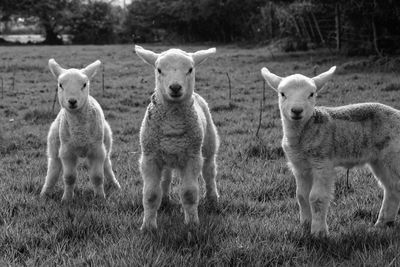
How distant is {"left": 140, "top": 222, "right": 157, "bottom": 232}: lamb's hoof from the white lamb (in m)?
1.40

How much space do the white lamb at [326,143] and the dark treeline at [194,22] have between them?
19.2 m

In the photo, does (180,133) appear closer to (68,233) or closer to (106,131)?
(68,233)

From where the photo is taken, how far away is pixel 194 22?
156 feet

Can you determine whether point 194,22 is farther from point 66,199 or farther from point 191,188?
point 191,188

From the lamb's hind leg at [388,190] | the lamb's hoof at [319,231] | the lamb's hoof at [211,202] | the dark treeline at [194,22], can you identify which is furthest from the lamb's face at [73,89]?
the dark treeline at [194,22]

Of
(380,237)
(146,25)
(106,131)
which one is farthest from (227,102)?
(146,25)

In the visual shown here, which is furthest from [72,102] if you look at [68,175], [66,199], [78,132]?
[66,199]

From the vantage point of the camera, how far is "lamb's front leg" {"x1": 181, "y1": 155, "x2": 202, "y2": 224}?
4.84 metres

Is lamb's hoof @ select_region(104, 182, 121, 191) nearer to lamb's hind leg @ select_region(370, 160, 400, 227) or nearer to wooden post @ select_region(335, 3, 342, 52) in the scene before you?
lamb's hind leg @ select_region(370, 160, 400, 227)

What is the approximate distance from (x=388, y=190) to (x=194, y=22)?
43.9 metres

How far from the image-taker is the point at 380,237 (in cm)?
445

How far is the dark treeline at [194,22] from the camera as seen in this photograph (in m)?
27.8

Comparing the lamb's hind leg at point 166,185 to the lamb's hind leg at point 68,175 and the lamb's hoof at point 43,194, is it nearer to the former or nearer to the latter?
the lamb's hind leg at point 68,175

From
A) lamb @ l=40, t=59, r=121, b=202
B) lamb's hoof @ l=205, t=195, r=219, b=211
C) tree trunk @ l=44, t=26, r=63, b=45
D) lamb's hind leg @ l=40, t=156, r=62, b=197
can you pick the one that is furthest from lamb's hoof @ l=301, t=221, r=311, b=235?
tree trunk @ l=44, t=26, r=63, b=45
